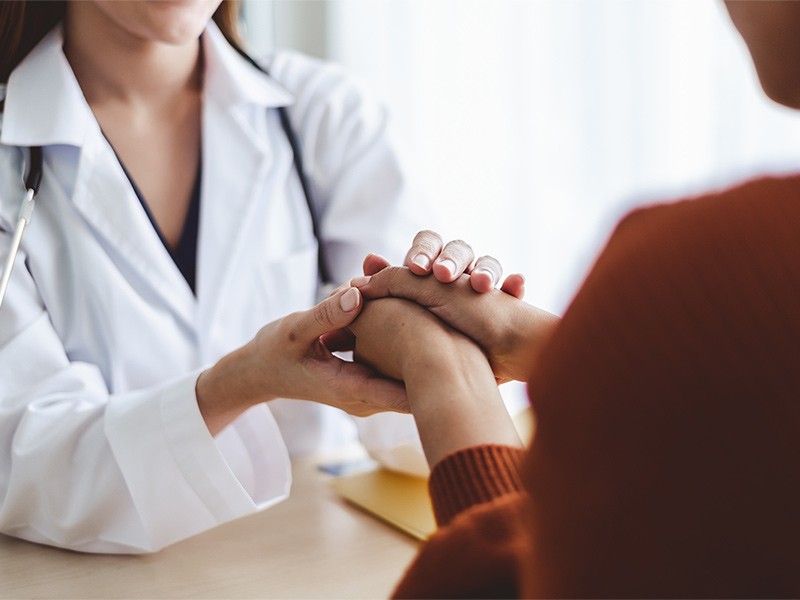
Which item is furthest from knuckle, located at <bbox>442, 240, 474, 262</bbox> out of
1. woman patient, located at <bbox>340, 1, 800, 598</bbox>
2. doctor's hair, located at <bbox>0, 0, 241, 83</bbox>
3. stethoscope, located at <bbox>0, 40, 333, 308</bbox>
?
doctor's hair, located at <bbox>0, 0, 241, 83</bbox>

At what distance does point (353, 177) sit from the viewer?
51.3 inches

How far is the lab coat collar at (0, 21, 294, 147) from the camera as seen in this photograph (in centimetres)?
113

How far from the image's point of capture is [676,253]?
47 centimetres

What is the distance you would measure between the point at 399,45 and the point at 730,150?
3.05ft

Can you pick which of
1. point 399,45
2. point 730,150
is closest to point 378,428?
point 730,150

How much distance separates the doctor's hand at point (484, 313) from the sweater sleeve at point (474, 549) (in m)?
0.31

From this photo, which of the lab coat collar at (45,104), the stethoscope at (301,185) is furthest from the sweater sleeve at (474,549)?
the lab coat collar at (45,104)

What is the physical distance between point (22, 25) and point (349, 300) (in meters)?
0.61

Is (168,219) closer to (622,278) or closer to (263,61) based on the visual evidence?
(263,61)

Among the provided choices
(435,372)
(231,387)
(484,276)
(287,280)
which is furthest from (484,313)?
(287,280)

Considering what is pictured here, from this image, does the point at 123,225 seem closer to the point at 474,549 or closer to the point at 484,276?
the point at 484,276

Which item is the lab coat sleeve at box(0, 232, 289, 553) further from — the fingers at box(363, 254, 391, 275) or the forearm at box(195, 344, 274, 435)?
the fingers at box(363, 254, 391, 275)

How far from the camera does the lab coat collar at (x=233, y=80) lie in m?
1.27

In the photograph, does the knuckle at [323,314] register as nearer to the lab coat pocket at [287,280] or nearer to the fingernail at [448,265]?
the fingernail at [448,265]
